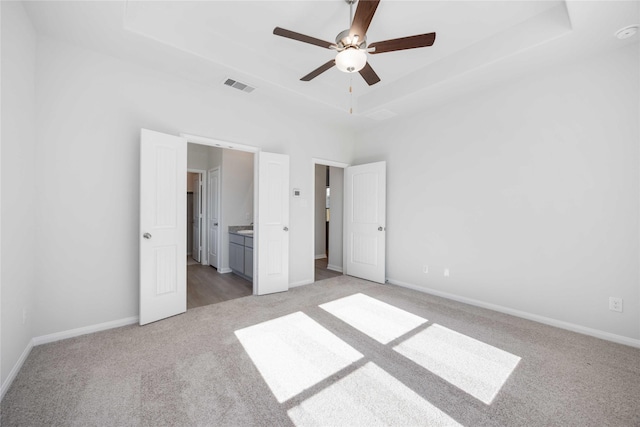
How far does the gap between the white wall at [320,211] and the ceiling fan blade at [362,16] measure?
4.97 metres

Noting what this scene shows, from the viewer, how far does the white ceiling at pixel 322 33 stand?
2.34 metres

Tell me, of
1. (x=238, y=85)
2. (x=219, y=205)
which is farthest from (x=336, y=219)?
(x=238, y=85)

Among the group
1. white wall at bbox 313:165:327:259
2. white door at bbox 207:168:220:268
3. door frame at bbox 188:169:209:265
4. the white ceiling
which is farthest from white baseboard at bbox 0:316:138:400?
white wall at bbox 313:165:327:259

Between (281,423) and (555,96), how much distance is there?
408 centimetres

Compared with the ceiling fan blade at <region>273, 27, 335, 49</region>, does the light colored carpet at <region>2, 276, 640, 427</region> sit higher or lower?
lower

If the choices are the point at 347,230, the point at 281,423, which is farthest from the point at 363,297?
the point at 281,423

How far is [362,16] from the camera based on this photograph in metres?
1.98

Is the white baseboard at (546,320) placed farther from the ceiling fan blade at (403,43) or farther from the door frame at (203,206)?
the door frame at (203,206)

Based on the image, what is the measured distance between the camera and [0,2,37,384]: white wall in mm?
1885

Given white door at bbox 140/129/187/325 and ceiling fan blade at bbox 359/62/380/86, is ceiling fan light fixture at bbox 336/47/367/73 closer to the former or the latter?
ceiling fan blade at bbox 359/62/380/86

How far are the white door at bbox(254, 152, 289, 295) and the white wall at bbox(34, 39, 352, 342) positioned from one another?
3.63ft

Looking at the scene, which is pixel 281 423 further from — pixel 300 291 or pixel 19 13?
pixel 19 13

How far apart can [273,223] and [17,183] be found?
8.57 ft

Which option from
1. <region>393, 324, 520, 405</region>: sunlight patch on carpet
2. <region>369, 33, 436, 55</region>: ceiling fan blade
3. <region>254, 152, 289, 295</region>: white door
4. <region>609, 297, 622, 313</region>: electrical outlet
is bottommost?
<region>393, 324, 520, 405</region>: sunlight patch on carpet
